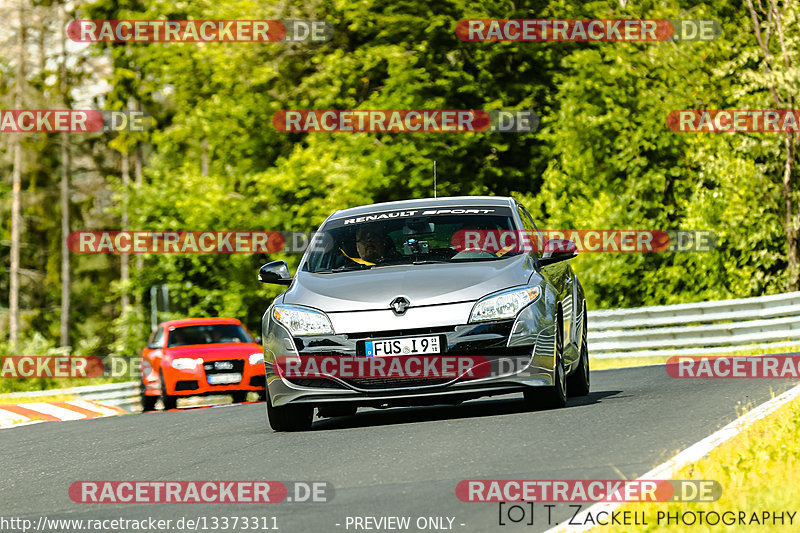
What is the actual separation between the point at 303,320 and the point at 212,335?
1405 cm

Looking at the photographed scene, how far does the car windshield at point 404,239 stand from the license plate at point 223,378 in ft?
29.7

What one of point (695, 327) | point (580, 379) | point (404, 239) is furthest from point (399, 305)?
point (695, 327)

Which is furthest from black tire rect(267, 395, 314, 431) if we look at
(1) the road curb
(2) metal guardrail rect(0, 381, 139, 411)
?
(2) metal guardrail rect(0, 381, 139, 411)

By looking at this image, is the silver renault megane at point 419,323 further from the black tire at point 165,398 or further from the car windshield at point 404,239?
the black tire at point 165,398

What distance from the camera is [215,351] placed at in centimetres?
2016

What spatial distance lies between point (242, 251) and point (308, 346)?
2473 cm

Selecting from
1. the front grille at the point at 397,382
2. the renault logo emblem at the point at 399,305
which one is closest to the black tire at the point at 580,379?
the front grille at the point at 397,382

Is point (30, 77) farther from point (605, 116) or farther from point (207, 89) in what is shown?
point (605, 116)

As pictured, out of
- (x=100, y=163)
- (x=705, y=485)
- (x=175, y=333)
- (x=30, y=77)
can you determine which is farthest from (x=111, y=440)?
(x=100, y=163)

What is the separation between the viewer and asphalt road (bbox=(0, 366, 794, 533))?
6828 millimetres

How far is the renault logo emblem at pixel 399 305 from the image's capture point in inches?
374

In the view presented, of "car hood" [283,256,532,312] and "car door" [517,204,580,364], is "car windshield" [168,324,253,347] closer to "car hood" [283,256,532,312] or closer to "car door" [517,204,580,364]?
"car door" [517,204,580,364]

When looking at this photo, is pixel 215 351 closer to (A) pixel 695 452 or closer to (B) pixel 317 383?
(B) pixel 317 383

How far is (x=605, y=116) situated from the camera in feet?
96.1
